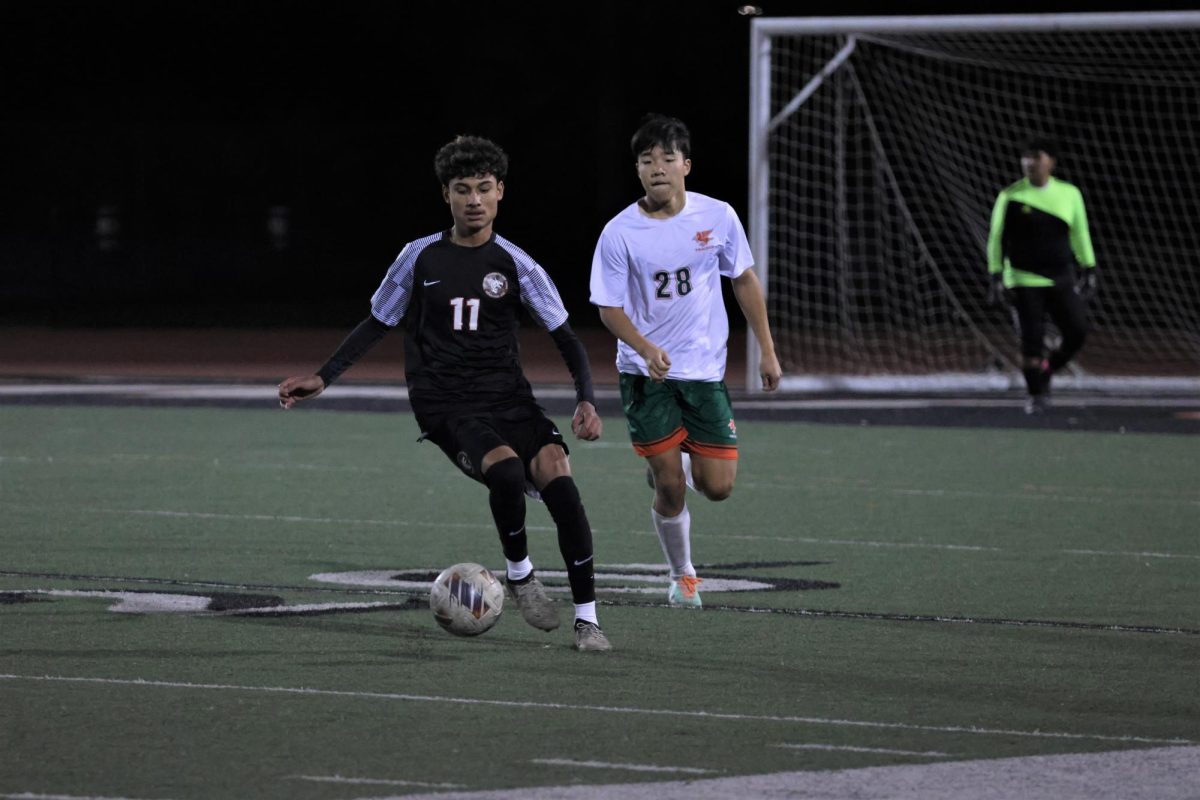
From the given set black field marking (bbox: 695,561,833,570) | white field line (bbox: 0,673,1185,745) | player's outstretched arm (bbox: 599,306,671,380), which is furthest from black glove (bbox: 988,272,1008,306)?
white field line (bbox: 0,673,1185,745)

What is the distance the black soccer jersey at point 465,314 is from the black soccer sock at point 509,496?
Answer: 31 cm

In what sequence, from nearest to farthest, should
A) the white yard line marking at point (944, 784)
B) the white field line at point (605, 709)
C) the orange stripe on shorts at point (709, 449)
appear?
the white yard line marking at point (944, 784), the white field line at point (605, 709), the orange stripe on shorts at point (709, 449)

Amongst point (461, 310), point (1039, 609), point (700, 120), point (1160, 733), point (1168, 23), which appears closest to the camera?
point (1160, 733)

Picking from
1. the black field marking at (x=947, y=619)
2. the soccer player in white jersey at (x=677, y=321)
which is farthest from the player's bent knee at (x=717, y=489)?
the black field marking at (x=947, y=619)

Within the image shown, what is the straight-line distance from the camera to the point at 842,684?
6.91 metres

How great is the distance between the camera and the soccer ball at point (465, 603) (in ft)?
24.9

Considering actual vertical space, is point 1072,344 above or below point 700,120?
below

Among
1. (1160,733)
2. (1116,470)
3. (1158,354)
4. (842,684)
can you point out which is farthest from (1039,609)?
(1158,354)

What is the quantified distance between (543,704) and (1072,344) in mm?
12132

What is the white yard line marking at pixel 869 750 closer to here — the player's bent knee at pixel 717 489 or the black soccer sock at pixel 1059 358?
the player's bent knee at pixel 717 489

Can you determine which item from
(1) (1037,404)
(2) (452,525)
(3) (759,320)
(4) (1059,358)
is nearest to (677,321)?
(3) (759,320)

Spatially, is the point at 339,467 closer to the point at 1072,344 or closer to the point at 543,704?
the point at 1072,344

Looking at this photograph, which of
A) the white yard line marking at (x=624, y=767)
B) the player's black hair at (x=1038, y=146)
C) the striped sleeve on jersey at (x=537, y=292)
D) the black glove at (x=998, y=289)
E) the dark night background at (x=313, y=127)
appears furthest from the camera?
the dark night background at (x=313, y=127)

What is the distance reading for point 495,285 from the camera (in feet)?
26.1
